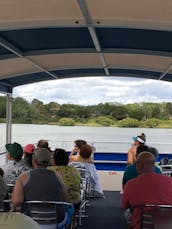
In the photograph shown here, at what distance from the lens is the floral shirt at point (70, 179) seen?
4570 millimetres

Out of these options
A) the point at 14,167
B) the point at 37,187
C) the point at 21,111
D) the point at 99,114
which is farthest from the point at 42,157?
the point at 99,114

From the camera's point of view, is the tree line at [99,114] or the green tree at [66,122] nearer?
the tree line at [99,114]

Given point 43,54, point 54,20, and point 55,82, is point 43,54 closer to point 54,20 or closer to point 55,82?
point 54,20

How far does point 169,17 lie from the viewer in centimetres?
421

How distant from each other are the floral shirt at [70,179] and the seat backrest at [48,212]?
0.73 meters

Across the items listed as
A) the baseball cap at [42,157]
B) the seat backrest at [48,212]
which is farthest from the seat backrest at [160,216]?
the baseball cap at [42,157]

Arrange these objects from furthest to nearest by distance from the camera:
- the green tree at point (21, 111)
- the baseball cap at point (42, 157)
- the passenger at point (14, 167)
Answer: the green tree at point (21, 111), the passenger at point (14, 167), the baseball cap at point (42, 157)

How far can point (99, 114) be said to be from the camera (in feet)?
37.8

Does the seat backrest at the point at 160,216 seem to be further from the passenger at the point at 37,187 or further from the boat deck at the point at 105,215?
the boat deck at the point at 105,215

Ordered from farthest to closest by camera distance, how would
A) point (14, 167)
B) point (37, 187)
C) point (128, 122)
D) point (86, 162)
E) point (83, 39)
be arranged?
1. point (128, 122)
2. point (86, 162)
3. point (83, 39)
4. point (14, 167)
5. point (37, 187)

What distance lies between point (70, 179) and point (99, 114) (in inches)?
276

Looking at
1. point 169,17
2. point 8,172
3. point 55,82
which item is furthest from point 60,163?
point 55,82

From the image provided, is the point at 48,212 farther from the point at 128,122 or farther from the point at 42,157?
the point at 128,122

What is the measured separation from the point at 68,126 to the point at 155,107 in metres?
2.47
